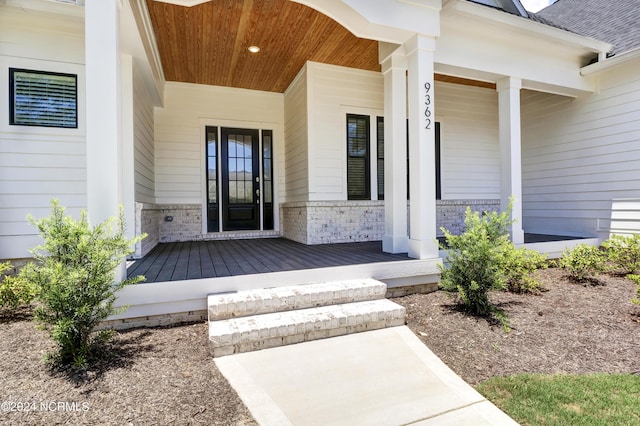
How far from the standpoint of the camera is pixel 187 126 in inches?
253

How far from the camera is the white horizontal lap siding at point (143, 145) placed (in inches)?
183

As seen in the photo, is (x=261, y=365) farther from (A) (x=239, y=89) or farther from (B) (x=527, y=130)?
(B) (x=527, y=130)

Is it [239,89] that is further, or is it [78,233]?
[239,89]

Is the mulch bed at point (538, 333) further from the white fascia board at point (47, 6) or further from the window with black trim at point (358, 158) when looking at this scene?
the white fascia board at point (47, 6)

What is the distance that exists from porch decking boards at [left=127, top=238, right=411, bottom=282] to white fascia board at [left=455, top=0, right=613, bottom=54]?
133 inches

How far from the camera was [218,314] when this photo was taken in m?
2.78

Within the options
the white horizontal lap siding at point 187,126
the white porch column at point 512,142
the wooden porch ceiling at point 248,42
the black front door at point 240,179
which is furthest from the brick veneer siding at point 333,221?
the wooden porch ceiling at point 248,42

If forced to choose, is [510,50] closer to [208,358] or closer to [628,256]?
[628,256]

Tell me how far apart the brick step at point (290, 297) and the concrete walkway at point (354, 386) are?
0.41 meters

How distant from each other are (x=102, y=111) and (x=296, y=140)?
380 cm

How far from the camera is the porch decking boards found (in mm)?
3391

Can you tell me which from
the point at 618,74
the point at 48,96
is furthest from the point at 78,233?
the point at 618,74

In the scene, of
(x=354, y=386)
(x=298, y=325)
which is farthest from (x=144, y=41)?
(x=354, y=386)

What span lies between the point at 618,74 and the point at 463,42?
3.16 metres
